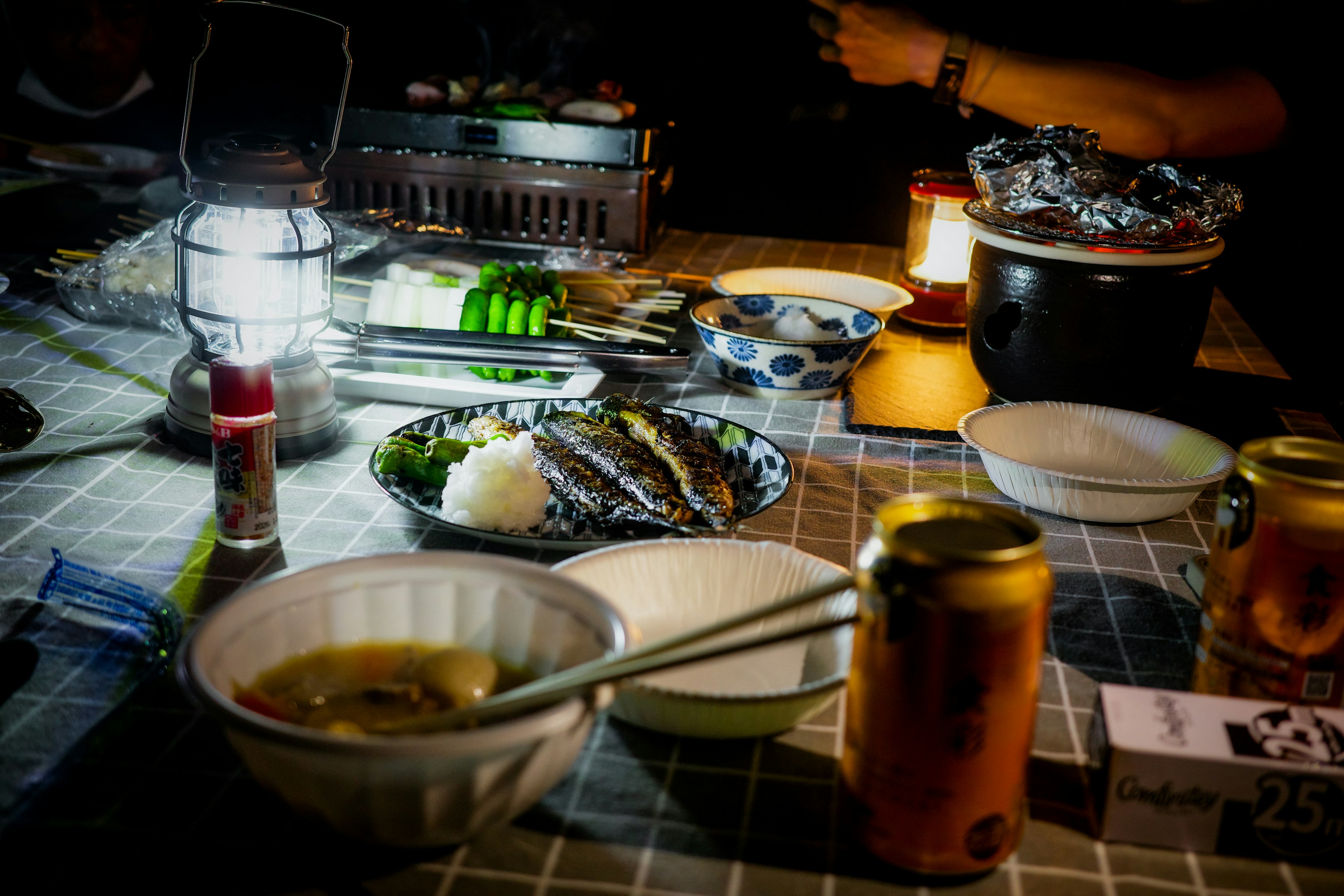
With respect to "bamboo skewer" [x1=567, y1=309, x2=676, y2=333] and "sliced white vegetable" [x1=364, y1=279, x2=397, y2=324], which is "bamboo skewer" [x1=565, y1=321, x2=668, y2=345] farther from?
"sliced white vegetable" [x1=364, y1=279, x2=397, y2=324]

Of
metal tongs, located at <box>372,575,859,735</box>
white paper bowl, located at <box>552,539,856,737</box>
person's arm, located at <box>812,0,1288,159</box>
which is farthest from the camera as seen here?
person's arm, located at <box>812,0,1288,159</box>

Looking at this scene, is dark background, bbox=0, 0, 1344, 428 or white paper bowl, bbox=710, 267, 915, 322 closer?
white paper bowl, bbox=710, 267, 915, 322

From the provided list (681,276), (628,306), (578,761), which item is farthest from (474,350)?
(578,761)

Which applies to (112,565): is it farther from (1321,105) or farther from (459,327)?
(1321,105)

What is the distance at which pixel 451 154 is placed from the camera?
110 inches

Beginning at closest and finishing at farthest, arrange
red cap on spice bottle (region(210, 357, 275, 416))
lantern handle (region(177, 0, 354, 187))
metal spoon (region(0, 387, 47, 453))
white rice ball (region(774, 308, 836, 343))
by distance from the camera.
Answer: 1. red cap on spice bottle (region(210, 357, 275, 416))
2. lantern handle (region(177, 0, 354, 187))
3. metal spoon (region(0, 387, 47, 453))
4. white rice ball (region(774, 308, 836, 343))

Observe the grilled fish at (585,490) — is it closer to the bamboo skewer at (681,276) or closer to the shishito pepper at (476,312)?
the shishito pepper at (476,312)

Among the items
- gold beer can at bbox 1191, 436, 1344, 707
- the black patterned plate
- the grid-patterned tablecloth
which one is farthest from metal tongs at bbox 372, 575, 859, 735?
the black patterned plate

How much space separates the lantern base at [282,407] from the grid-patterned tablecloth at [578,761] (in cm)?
3

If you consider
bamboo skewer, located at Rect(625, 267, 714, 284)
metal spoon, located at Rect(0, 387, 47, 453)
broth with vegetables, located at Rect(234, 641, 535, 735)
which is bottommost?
metal spoon, located at Rect(0, 387, 47, 453)

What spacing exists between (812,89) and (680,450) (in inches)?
92.0

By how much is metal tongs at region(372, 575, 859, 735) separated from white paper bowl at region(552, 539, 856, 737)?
16 centimetres

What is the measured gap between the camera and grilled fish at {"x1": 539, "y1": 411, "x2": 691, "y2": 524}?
4.43ft

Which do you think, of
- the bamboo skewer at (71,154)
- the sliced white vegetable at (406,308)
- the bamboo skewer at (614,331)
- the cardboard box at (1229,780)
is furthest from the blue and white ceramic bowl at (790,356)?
the bamboo skewer at (71,154)
